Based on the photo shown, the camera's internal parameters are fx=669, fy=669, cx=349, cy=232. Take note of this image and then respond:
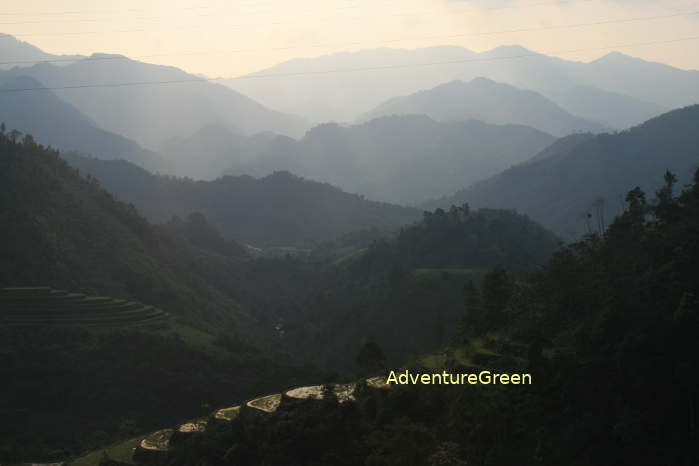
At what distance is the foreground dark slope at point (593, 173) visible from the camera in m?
114

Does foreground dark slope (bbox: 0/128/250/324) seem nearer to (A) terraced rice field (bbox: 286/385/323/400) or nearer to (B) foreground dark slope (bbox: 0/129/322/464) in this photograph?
(B) foreground dark slope (bbox: 0/129/322/464)

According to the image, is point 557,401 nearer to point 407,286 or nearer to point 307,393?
point 307,393

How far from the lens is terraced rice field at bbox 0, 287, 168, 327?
37.2 meters

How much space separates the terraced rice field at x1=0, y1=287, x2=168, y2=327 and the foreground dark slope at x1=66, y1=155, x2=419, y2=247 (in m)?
75.6

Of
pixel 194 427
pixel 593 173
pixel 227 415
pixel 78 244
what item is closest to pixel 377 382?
pixel 227 415

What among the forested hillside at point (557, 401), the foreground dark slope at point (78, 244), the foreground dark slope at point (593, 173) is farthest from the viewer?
the foreground dark slope at point (593, 173)

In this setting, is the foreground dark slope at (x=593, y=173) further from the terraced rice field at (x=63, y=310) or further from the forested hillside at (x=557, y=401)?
the forested hillside at (x=557, y=401)

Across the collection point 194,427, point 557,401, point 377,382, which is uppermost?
point 557,401

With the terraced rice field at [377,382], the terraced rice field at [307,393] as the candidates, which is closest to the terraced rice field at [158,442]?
the terraced rice field at [307,393]

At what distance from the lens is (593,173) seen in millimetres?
126500

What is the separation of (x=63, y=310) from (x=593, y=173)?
109m

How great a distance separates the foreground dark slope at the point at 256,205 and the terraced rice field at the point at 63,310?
7563cm

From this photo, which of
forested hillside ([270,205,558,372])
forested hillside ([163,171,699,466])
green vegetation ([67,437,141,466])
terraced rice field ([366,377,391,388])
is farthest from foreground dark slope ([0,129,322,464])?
forested hillside ([163,171,699,466])

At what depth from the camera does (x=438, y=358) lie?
67.5 ft
